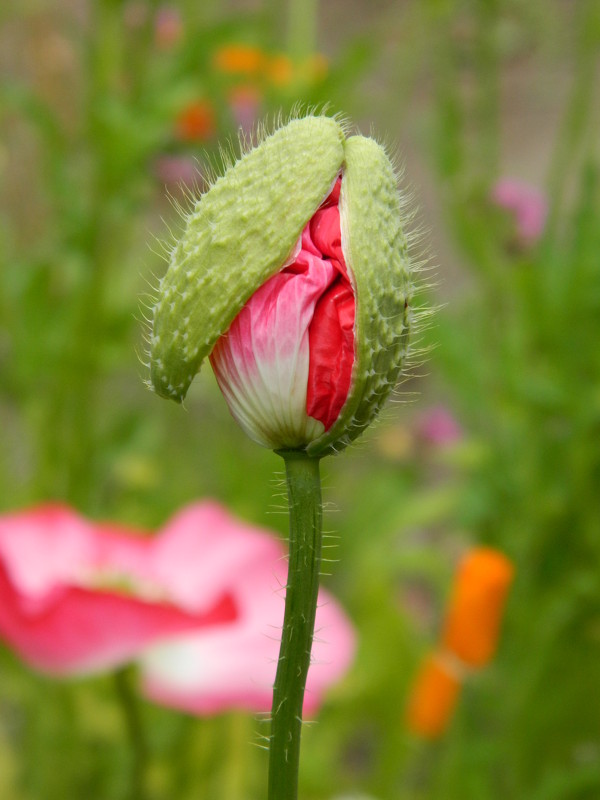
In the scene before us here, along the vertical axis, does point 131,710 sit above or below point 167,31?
below

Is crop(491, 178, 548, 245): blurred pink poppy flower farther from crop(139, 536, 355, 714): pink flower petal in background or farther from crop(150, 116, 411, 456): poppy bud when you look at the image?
crop(150, 116, 411, 456): poppy bud

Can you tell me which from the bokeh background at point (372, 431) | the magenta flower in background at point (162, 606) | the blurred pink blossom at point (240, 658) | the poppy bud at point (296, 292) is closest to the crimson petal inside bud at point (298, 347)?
the poppy bud at point (296, 292)

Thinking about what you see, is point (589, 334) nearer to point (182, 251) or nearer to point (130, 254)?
point (130, 254)

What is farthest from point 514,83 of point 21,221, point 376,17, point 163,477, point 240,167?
point 240,167

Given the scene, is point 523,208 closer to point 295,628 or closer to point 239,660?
point 239,660

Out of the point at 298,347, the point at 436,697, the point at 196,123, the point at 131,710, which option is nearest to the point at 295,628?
the point at 298,347

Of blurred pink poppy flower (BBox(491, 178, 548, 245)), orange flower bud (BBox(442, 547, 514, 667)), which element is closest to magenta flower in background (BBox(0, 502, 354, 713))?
orange flower bud (BBox(442, 547, 514, 667))
